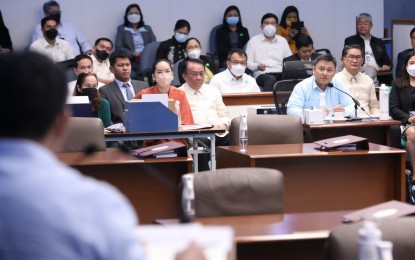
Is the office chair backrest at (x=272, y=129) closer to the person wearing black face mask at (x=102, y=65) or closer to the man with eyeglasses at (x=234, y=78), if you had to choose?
the man with eyeglasses at (x=234, y=78)

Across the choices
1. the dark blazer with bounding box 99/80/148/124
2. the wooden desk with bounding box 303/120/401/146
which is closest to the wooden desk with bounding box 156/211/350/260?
the wooden desk with bounding box 303/120/401/146

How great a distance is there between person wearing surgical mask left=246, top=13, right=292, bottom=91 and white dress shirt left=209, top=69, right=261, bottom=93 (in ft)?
5.89

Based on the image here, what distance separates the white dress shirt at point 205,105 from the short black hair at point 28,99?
6020mm

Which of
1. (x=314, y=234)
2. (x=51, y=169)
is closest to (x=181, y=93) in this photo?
(x=314, y=234)

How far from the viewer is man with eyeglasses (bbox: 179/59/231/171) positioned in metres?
7.66

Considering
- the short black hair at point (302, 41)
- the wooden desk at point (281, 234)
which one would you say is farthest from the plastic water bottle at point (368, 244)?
the short black hair at point (302, 41)

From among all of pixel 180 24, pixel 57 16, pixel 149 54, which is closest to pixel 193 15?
pixel 180 24

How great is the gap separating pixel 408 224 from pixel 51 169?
160 cm

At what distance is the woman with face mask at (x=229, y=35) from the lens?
37.6ft

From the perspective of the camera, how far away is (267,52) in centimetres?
1126

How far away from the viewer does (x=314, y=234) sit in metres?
3.07

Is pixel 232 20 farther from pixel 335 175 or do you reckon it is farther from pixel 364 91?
pixel 335 175

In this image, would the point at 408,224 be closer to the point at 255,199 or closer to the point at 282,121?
the point at 255,199

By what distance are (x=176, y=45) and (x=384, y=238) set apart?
8198 millimetres
